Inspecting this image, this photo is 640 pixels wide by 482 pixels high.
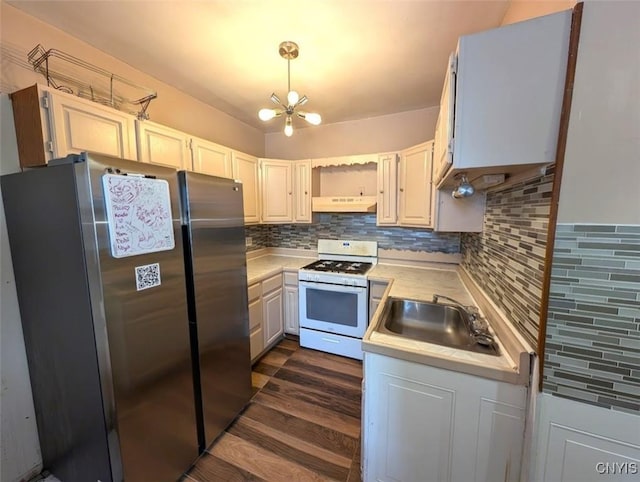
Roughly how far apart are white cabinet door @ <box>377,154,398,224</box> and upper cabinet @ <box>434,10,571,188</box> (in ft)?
5.22

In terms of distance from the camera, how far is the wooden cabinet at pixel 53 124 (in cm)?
124

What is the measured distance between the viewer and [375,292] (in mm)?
2480

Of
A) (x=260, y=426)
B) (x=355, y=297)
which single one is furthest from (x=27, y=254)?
(x=355, y=297)

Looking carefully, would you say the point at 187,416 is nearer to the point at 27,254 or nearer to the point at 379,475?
the point at 379,475

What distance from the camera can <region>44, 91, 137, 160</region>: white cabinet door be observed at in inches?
49.8

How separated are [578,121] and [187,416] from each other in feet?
7.26

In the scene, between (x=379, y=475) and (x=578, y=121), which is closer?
(x=578, y=121)

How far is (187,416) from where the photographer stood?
57.7 inches

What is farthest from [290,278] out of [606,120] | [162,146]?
[606,120]

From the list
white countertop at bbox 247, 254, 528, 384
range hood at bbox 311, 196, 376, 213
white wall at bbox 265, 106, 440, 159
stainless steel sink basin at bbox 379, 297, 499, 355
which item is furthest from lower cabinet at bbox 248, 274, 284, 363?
white wall at bbox 265, 106, 440, 159

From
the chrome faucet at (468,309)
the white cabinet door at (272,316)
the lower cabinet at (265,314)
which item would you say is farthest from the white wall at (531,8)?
the white cabinet door at (272,316)

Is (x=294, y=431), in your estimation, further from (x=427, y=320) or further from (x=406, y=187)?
(x=406, y=187)

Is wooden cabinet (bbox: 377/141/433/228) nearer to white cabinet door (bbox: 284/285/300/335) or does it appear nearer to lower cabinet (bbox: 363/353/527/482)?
white cabinet door (bbox: 284/285/300/335)

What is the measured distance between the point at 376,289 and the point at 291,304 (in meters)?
1.02
